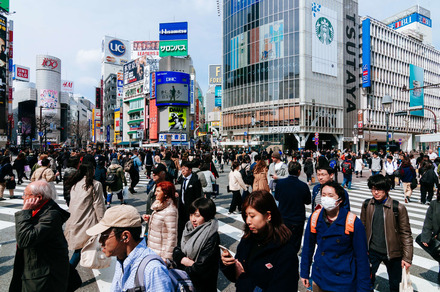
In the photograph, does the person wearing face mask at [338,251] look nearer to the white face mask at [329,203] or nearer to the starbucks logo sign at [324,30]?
the white face mask at [329,203]

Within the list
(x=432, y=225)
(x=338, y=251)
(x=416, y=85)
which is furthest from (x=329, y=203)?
(x=416, y=85)

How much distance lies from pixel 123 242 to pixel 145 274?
31 centimetres

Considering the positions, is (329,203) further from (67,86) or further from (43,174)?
(67,86)

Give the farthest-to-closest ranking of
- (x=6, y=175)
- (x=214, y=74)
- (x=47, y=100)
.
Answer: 1. (x=214, y=74)
2. (x=47, y=100)
3. (x=6, y=175)

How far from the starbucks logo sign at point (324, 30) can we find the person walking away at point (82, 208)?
53474mm

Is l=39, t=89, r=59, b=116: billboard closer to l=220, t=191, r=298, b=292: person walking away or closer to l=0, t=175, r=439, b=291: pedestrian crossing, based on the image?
l=0, t=175, r=439, b=291: pedestrian crossing

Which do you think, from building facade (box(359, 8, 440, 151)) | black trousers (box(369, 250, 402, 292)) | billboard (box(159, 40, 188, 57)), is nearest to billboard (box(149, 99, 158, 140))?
billboard (box(159, 40, 188, 57))

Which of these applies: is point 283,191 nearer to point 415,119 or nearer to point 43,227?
point 43,227

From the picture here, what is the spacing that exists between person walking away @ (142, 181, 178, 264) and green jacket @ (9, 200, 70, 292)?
3.22 ft

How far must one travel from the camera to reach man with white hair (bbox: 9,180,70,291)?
8.51 feet

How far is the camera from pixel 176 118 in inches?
2314

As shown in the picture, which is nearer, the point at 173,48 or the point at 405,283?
the point at 405,283

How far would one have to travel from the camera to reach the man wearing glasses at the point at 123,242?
181 cm

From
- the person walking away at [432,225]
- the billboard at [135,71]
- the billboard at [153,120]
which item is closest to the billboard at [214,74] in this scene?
the billboard at [135,71]
